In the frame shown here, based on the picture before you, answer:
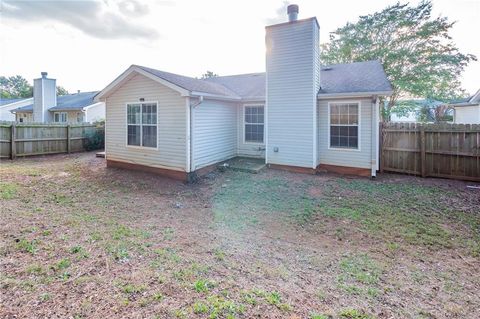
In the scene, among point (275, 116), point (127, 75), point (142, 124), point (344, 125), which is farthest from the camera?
point (275, 116)

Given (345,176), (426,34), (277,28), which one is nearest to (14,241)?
(345,176)

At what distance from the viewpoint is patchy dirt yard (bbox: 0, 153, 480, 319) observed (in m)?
2.92

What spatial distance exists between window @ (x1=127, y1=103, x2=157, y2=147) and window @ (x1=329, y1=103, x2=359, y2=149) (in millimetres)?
6431

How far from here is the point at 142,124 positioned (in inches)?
392

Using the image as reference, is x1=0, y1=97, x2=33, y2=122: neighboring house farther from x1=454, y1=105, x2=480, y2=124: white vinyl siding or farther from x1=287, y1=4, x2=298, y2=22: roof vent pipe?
x1=454, y1=105, x2=480, y2=124: white vinyl siding

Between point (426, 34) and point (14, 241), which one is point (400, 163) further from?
point (426, 34)

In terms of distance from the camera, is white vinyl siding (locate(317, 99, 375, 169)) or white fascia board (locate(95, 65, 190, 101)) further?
white vinyl siding (locate(317, 99, 375, 169))

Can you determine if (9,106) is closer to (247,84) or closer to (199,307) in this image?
(247,84)

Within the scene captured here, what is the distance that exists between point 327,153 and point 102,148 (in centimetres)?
1328

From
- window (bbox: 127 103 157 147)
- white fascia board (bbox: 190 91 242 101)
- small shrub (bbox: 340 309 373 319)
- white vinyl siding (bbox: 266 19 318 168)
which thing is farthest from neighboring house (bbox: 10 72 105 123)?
small shrub (bbox: 340 309 373 319)

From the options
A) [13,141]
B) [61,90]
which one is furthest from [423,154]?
[61,90]

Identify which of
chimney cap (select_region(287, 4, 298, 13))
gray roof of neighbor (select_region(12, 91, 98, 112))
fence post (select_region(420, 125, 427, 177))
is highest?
chimney cap (select_region(287, 4, 298, 13))

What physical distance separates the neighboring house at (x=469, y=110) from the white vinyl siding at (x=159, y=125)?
1364 centimetres

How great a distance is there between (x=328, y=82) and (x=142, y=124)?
7.37 meters
